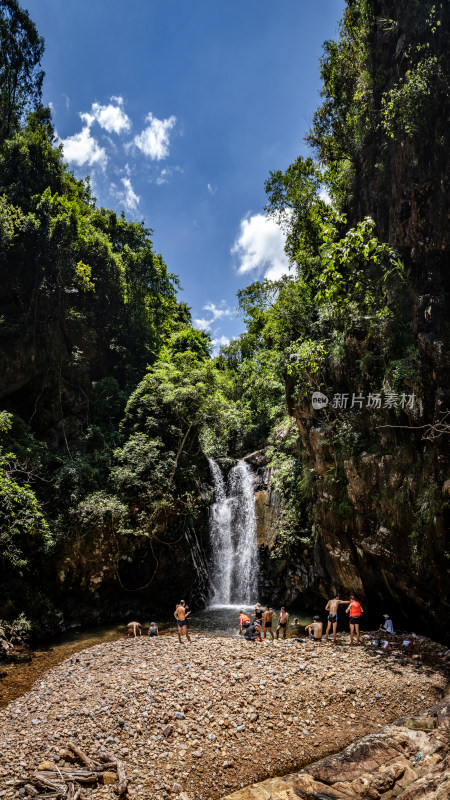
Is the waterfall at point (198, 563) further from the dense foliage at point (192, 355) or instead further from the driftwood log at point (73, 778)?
the driftwood log at point (73, 778)

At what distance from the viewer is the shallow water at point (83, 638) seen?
10.7 meters

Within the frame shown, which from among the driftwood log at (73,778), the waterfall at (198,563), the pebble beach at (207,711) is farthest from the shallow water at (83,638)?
the driftwood log at (73,778)

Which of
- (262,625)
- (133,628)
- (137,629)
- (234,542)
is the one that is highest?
(234,542)

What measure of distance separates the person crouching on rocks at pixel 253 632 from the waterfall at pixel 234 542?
19.2 feet

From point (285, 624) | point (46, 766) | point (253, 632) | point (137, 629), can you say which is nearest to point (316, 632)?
point (285, 624)

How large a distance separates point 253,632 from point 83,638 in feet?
21.1

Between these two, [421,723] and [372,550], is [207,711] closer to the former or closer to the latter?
[421,723]

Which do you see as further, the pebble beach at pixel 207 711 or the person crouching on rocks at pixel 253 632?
the person crouching on rocks at pixel 253 632

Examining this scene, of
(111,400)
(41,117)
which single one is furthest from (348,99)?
(111,400)

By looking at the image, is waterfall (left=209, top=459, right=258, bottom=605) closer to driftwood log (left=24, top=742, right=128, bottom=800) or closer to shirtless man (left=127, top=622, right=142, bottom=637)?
shirtless man (left=127, top=622, right=142, bottom=637)

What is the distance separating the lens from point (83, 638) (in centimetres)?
1462

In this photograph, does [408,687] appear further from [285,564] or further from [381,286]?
[381,286]

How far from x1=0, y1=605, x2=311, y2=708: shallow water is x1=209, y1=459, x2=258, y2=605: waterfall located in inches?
35.6

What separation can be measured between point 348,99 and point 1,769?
84.1ft
